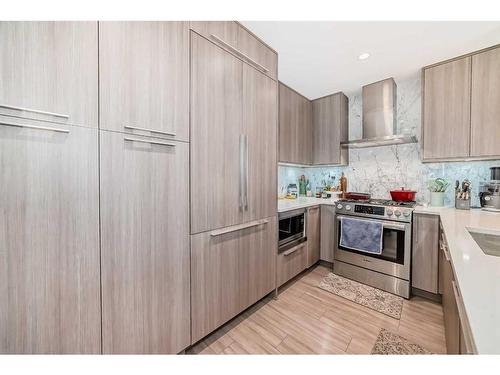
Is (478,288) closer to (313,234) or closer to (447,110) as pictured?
(313,234)

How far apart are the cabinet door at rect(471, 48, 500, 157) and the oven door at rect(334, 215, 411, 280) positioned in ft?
3.32

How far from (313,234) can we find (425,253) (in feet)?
3.74

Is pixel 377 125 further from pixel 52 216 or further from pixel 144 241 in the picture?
pixel 52 216

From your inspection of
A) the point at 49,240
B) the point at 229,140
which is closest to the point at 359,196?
the point at 229,140

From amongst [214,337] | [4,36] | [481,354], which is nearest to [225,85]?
[4,36]

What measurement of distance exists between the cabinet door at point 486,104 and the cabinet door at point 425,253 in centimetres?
81

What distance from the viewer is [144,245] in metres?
1.10

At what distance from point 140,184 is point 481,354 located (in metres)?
1.33

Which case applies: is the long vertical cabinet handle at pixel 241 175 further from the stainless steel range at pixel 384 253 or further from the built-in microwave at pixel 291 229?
the stainless steel range at pixel 384 253

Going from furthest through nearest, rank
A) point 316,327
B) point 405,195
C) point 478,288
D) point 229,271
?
1. point 405,195
2. point 316,327
3. point 229,271
4. point 478,288

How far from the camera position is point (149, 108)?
43.4 inches

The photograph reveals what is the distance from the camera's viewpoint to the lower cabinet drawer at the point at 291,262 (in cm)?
214

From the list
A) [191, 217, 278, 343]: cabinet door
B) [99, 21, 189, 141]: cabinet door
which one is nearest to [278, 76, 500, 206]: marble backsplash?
[191, 217, 278, 343]: cabinet door

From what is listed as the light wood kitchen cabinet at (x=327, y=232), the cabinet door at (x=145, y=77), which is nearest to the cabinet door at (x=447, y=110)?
the light wood kitchen cabinet at (x=327, y=232)
